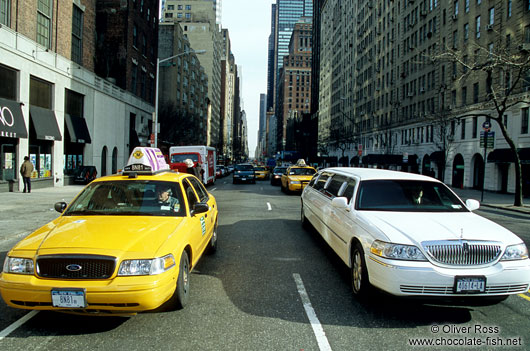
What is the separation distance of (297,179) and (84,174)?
15.4m

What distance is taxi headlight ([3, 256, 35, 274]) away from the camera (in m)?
3.88

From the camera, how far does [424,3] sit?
4616cm

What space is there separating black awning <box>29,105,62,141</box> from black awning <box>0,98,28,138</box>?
123 centimetres

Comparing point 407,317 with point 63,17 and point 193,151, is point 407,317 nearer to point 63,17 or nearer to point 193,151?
point 193,151

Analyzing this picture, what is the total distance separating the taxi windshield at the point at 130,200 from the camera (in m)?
5.25

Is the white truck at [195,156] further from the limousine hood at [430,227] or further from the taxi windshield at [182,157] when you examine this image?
the limousine hood at [430,227]

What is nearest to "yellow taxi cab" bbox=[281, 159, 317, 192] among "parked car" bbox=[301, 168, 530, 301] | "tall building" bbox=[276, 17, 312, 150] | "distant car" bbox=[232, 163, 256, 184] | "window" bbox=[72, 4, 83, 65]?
"distant car" bbox=[232, 163, 256, 184]

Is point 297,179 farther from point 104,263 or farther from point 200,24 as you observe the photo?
point 200,24

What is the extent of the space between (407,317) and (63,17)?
1067 inches

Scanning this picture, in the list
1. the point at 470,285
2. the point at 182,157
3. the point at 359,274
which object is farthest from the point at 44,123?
the point at 470,285

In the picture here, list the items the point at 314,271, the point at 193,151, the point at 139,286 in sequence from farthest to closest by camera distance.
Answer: the point at 193,151 → the point at 314,271 → the point at 139,286

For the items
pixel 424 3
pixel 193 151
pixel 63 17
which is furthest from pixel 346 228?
pixel 424 3

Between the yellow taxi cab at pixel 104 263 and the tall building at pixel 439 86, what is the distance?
1668 cm

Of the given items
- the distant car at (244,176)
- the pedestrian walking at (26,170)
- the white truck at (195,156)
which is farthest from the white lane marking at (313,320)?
the distant car at (244,176)
